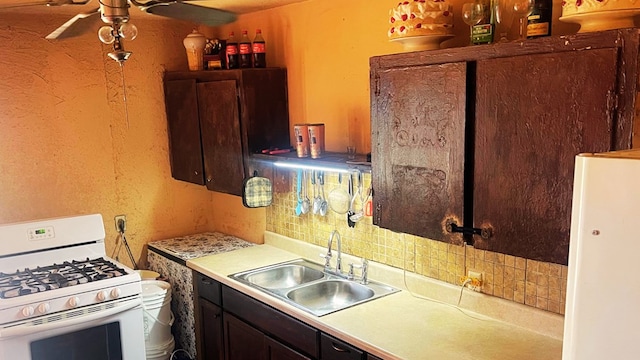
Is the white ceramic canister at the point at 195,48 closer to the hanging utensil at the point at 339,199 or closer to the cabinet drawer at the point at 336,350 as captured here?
the hanging utensil at the point at 339,199

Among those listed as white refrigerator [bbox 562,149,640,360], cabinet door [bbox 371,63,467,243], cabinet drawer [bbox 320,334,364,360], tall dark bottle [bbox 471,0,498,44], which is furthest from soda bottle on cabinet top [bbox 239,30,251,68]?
white refrigerator [bbox 562,149,640,360]

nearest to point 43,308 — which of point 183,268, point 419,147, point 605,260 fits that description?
point 183,268

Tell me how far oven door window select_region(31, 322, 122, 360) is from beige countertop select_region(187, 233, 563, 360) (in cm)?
77

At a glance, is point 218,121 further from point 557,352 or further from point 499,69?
point 557,352

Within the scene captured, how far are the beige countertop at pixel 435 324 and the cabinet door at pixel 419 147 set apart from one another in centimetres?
39

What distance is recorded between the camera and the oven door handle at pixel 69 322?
2.54 metres

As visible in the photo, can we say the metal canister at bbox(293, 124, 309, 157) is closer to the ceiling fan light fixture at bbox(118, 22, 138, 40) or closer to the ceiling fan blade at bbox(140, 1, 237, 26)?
the ceiling fan blade at bbox(140, 1, 237, 26)

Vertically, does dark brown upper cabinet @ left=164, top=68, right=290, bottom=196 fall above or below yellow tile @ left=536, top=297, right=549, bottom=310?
above

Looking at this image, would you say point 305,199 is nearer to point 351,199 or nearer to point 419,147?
point 351,199

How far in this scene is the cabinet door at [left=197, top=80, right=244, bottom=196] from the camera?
10.1 ft

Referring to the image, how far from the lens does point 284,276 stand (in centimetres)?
306

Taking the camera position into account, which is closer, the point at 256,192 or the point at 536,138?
the point at 536,138

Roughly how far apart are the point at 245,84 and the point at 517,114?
1.67 metres

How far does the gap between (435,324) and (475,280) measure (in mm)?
262
